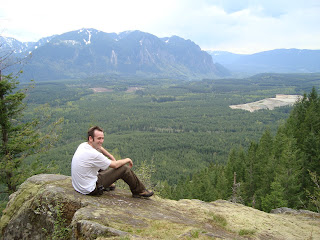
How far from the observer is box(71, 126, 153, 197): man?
681cm

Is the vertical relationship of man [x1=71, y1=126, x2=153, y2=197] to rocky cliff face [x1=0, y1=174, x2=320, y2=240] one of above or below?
above

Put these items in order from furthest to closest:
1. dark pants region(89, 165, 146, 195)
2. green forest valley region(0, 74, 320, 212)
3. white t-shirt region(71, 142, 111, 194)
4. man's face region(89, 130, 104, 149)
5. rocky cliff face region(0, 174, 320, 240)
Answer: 1. green forest valley region(0, 74, 320, 212)
2. dark pants region(89, 165, 146, 195)
3. man's face region(89, 130, 104, 149)
4. white t-shirt region(71, 142, 111, 194)
5. rocky cliff face region(0, 174, 320, 240)

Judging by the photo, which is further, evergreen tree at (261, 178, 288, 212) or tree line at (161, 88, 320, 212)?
tree line at (161, 88, 320, 212)

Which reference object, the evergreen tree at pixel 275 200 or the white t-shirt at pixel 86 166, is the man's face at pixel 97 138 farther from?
the evergreen tree at pixel 275 200

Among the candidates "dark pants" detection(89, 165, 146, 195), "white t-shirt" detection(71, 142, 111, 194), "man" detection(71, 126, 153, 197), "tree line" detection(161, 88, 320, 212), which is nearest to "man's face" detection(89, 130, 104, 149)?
"man" detection(71, 126, 153, 197)

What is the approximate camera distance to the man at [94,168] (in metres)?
6.81

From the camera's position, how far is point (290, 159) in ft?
83.0

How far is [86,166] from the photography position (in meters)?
6.84

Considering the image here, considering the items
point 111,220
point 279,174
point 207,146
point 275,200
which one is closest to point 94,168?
point 111,220

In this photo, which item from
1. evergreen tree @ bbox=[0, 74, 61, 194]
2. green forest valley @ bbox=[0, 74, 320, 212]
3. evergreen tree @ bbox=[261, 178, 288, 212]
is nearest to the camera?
evergreen tree @ bbox=[0, 74, 61, 194]

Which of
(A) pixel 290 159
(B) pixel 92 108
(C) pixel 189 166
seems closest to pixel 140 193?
(A) pixel 290 159

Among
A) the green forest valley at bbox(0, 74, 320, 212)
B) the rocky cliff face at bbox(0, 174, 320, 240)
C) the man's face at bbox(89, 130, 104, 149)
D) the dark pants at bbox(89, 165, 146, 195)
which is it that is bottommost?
the green forest valley at bbox(0, 74, 320, 212)

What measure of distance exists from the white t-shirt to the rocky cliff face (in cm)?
33

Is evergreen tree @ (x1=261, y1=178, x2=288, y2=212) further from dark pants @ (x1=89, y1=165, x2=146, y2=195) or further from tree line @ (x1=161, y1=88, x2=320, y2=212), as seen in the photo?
dark pants @ (x1=89, y1=165, x2=146, y2=195)
